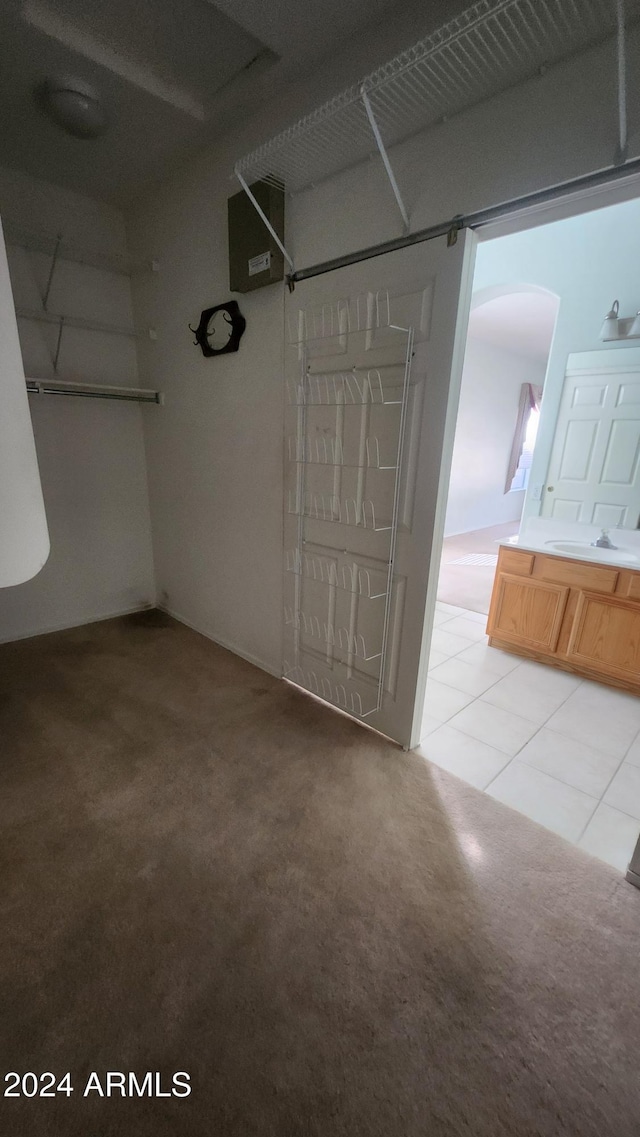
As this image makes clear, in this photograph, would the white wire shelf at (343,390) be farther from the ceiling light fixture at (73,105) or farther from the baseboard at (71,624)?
the baseboard at (71,624)

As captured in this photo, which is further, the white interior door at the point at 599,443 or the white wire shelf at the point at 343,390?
the white interior door at the point at 599,443

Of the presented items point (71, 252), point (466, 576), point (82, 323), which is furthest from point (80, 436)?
point (466, 576)

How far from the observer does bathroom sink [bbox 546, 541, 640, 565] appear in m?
2.51

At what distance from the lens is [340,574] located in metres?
2.04

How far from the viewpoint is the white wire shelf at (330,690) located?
211cm

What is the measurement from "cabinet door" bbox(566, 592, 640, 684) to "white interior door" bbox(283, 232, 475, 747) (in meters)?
1.38

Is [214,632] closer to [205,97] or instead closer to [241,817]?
[241,817]

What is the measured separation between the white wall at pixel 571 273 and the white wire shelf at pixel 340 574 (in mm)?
1931

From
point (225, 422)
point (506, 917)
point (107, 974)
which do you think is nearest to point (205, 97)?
point (225, 422)

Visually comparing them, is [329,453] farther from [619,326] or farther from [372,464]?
[619,326]

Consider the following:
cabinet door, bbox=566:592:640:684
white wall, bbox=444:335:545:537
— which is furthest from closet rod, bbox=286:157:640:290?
white wall, bbox=444:335:545:537

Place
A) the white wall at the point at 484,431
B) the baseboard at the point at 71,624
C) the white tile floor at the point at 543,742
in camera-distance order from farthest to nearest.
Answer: the white wall at the point at 484,431 → the baseboard at the point at 71,624 → the white tile floor at the point at 543,742

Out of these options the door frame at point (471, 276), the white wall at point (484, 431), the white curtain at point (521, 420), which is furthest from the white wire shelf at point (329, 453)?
the white curtain at point (521, 420)

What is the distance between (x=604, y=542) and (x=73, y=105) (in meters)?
3.58
